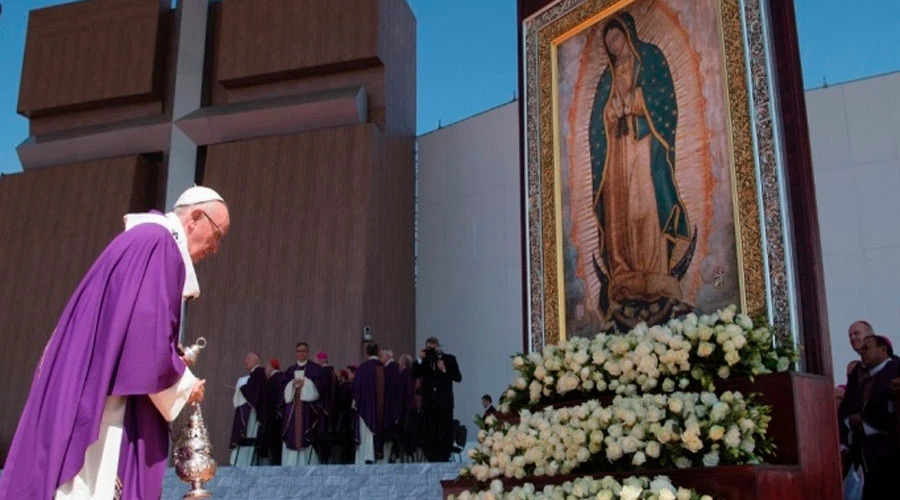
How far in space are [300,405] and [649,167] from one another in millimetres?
6743

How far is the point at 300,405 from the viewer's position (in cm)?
1059

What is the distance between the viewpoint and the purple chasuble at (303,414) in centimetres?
1056

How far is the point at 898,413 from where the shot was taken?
449 cm

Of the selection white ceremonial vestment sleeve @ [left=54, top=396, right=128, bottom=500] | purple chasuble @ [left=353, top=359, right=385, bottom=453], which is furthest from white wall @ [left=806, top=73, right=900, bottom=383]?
white ceremonial vestment sleeve @ [left=54, top=396, right=128, bottom=500]

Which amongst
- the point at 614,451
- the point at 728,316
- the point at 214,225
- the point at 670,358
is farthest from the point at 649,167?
the point at 214,225

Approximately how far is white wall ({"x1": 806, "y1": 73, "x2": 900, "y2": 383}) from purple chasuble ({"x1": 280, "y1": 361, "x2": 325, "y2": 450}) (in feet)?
19.0

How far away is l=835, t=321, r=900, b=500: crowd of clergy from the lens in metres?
4.90

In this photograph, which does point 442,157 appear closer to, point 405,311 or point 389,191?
point 389,191

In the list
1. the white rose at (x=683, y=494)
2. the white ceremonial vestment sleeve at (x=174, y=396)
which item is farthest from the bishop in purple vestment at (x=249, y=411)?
the white ceremonial vestment sleeve at (x=174, y=396)

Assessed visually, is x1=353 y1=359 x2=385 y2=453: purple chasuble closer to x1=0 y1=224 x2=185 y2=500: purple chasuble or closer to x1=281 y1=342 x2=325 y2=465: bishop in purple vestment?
x1=281 y1=342 x2=325 y2=465: bishop in purple vestment

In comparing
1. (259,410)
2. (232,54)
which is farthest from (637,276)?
(232,54)

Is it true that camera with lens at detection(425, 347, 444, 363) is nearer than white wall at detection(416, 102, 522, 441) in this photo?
Yes

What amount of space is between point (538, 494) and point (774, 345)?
3.87ft

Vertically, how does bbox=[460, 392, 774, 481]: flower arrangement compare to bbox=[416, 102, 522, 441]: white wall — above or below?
below
